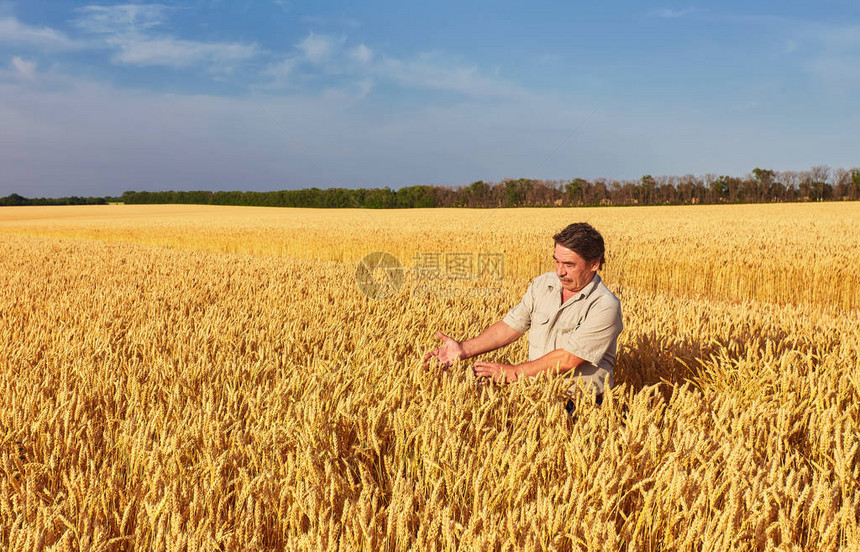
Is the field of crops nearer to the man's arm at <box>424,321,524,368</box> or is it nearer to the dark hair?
the man's arm at <box>424,321,524,368</box>

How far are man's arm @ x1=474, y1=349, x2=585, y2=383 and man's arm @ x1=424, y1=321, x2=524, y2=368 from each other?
175 mm

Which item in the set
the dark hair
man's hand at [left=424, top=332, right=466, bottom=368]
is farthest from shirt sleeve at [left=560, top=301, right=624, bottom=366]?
man's hand at [left=424, top=332, right=466, bottom=368]

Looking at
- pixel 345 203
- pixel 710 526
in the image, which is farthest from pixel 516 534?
pixel 345 203

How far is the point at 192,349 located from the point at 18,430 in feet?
4.10

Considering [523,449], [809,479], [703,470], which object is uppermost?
[523,449]

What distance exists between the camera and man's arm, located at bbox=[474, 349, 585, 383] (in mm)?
2750

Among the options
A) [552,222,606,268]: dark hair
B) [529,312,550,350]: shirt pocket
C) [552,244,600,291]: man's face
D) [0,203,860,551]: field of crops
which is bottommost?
[0,203,860,551]: field of crops

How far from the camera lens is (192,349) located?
3.36 meters

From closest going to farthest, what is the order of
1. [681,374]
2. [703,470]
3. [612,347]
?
[703,470]
[612,347]
[681,374]

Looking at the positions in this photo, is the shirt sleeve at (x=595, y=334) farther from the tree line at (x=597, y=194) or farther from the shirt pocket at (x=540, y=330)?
the tree line at (x=597, y=194)

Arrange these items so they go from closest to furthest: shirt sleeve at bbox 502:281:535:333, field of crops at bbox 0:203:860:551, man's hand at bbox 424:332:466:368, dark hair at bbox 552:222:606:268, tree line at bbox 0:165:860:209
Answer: field of crops at bbox 0:203:860:551 → dark hair at bbox 552:222:606:268 → man's hand at bbox 424:332:466:368 → shirt sleeve at bbox 502:281:535:333 → tree line at bbox 0:165:860:209

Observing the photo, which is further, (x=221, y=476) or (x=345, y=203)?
(x=345, y=203)

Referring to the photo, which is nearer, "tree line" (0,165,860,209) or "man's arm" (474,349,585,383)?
"man's arm" (474,349,585,383)

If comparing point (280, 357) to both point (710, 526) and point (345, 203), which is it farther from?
point (345, 203)
